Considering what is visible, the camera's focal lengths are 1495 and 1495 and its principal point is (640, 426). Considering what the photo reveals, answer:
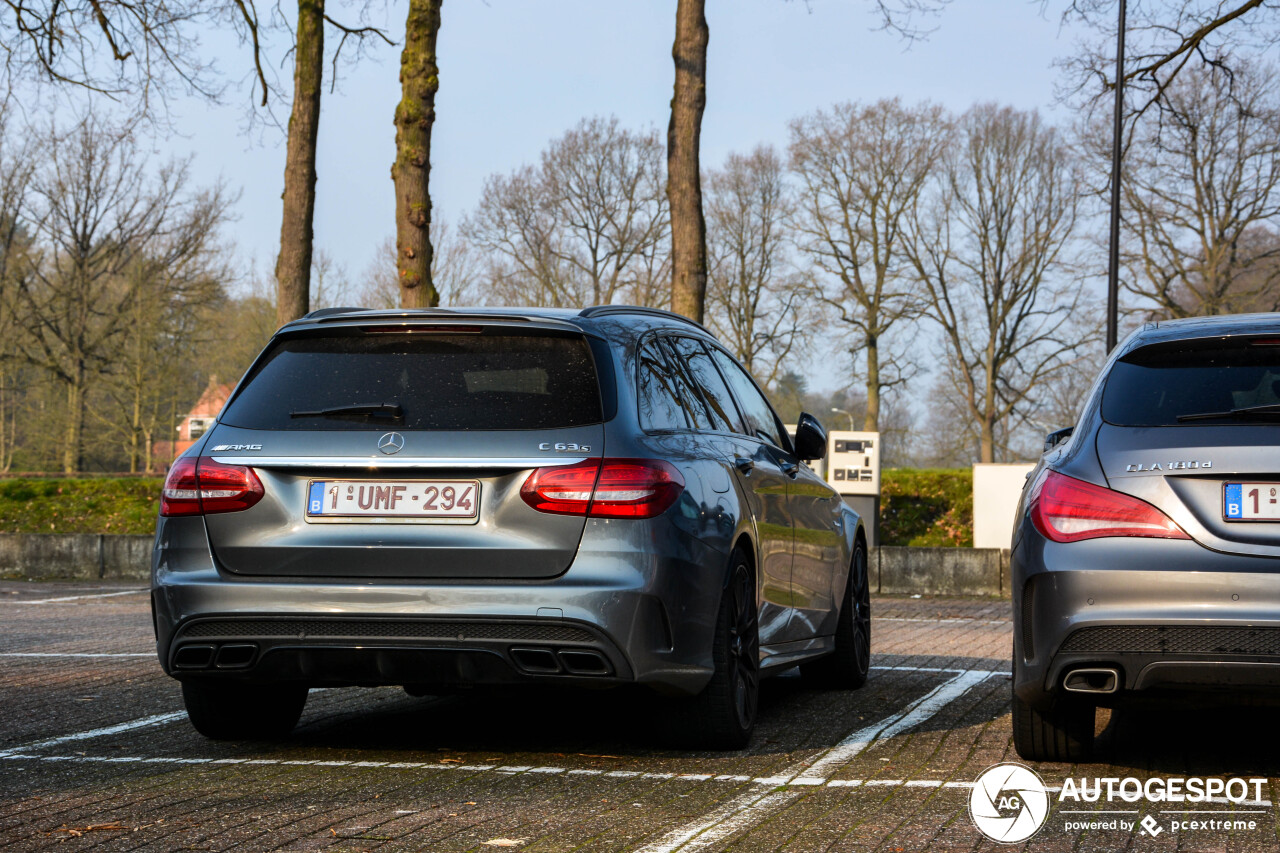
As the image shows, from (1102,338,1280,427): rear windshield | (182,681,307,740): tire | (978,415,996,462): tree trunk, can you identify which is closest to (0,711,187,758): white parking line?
(182,681,307,740): tire

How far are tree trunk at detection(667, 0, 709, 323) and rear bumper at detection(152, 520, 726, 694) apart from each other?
40.0 feet

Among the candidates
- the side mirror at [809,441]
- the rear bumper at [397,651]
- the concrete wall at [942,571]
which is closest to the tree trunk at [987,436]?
the concrete wall at [942,571]

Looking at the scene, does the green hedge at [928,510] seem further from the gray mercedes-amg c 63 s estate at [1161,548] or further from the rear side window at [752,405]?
the gray mercedes-amg c 63 s estate at [1161,548]

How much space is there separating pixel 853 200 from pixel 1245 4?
88.0 feet

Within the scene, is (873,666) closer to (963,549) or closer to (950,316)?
(963,549)

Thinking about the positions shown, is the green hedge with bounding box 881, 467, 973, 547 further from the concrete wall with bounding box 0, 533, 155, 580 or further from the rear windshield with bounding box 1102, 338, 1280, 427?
the rear windshield with bounding box 1102, 338, 1280, 427

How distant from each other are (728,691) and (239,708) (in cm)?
191

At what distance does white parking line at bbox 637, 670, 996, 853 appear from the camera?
4.12 meters

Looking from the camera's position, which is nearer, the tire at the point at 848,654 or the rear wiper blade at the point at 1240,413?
the rear wiper blade at the point at 1240,413

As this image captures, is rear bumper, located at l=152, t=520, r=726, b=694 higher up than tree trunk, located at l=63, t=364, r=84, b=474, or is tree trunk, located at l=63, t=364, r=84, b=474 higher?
tree trunk, located at l=63, t=364, r=84, b=474

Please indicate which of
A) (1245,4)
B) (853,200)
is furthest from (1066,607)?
(853,200)

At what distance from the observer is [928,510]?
2103 centimetres

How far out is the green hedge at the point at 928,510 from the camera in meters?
20.6

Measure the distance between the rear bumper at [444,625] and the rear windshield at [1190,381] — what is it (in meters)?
1.57
